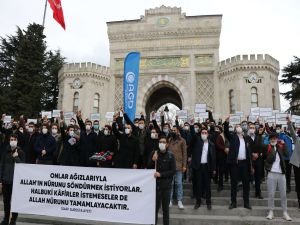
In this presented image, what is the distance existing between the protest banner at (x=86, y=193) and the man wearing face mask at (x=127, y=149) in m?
0.94

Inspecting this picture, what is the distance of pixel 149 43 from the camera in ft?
84.6

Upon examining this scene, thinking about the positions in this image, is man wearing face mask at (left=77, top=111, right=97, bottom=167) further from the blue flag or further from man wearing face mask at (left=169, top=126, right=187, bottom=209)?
the blue flag

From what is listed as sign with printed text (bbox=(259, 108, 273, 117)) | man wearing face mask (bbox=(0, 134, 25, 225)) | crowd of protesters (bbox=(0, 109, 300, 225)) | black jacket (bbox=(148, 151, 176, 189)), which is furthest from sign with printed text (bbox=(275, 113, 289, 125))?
A: man wearing face mask (bbox=(0, 134, 25, 225))

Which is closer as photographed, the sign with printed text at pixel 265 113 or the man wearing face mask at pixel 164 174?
the man wearing face mask at pixel 164 174

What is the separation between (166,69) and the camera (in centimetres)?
2514

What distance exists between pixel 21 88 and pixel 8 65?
757cm

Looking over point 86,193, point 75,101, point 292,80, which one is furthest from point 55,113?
point 292,80

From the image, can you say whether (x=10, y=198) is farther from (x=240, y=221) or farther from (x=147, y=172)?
(x=240, y=221)

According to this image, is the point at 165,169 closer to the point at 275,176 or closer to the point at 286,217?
the point at 275,176

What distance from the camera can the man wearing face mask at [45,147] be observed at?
8.07 m

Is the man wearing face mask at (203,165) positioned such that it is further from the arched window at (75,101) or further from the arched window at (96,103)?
the arched window at (75,101)

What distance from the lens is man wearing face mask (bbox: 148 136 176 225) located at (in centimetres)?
605

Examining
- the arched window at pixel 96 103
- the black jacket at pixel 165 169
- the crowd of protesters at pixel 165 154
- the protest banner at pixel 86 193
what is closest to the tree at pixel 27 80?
the arched window at pixel 96 103

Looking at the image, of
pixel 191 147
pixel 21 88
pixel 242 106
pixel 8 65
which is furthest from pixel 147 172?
pixel 8 65
